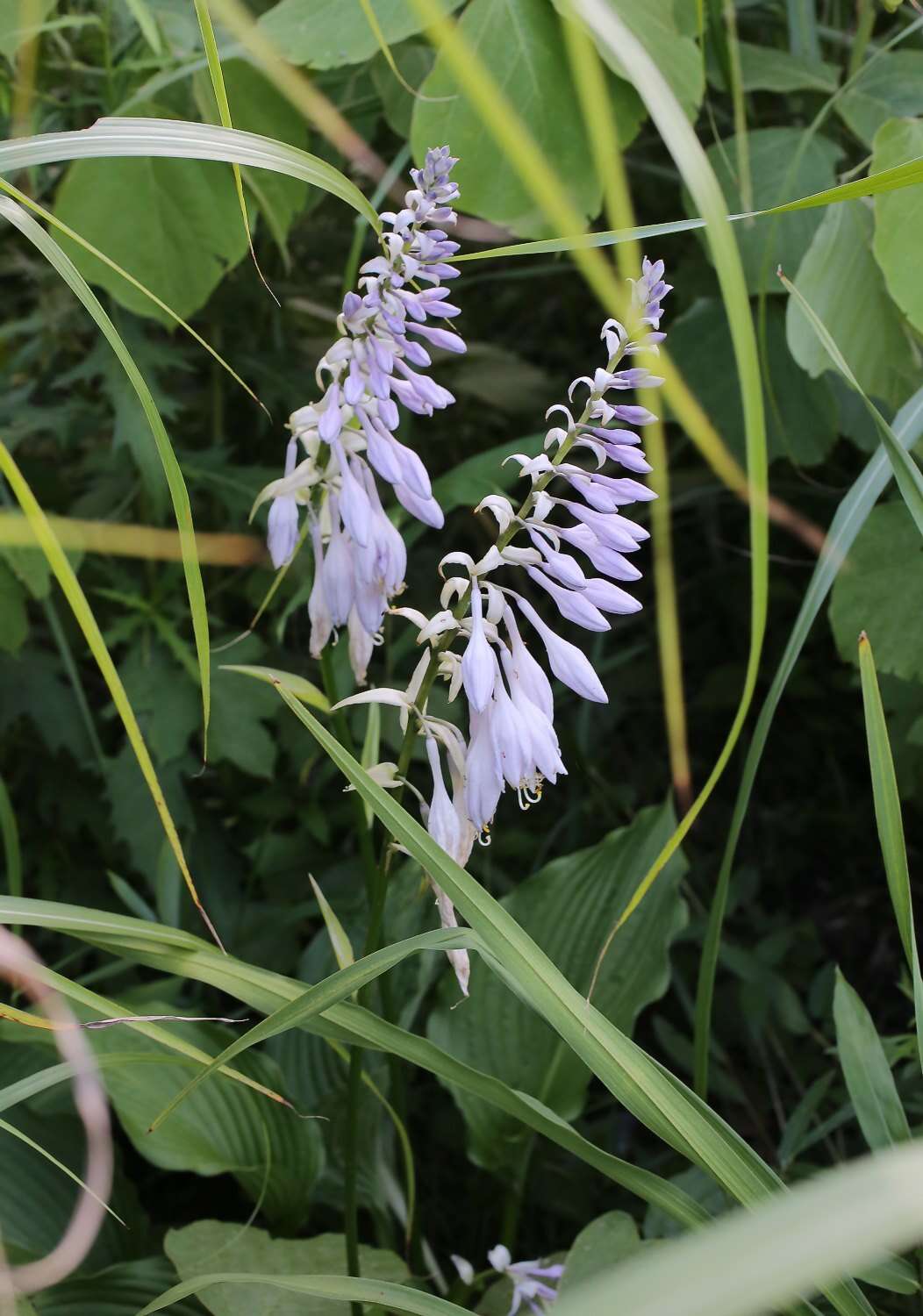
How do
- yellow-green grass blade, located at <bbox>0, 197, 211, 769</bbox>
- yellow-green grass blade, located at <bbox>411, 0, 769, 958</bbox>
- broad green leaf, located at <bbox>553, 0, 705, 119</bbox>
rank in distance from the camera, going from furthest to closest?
1. broad green leaf, located at <bbox>553, 0, 705, 119</bbox>
2. yellow-green grass blade, located at <bbox>0, 197, 211, 769</bbox>
3. yellow-green grass blade, located at <bbox>411, 0, 769, 958</bbox>

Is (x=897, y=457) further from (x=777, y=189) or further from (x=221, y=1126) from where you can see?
(x=221, y=1126)

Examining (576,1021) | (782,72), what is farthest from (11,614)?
(782,72)

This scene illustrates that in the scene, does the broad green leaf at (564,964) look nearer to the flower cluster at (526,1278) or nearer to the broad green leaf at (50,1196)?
the flower cluster at (526,1278)

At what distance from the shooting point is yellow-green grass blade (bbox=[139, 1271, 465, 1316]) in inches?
25.1

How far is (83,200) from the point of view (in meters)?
1.12

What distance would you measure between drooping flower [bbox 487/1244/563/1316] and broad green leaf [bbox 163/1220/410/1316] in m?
0.09

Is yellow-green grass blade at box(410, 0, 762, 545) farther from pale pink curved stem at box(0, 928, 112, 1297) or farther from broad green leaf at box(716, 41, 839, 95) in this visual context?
broad green leaf at box(716, 41, 839, 95)

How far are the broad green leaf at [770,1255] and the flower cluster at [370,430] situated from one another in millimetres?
506

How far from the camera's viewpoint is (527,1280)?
0.92 metres

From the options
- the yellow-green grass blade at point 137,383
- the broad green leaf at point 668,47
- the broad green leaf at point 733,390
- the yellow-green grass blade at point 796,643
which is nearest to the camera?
the yellow-green grass blade at point 137,383

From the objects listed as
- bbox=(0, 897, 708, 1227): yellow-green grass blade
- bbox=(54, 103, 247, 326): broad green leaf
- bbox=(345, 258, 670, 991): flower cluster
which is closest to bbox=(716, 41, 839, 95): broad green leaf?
bbox=(54, 103, 247, 326): broad green leaf

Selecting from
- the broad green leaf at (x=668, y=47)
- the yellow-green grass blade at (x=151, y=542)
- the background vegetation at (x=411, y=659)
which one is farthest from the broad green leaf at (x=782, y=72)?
the yellow-green grass blade at (x=151, y=542)

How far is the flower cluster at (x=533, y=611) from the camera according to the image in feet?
2.05

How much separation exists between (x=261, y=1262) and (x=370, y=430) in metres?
0.71
